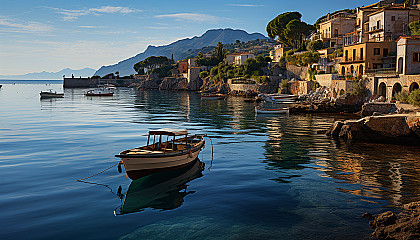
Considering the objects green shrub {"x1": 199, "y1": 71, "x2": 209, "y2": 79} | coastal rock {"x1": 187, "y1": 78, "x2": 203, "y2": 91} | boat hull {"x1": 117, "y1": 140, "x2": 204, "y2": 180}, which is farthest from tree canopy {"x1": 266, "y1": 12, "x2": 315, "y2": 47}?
boat hull {"x1": 117, "y1": 140, "x2": 204, "y2": 180}

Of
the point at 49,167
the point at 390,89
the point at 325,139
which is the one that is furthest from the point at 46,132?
the point at 390,89

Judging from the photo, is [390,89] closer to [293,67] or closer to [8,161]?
[293,67]

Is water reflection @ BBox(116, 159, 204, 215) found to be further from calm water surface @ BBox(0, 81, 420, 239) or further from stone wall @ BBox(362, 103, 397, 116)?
stone wall @ BBox(362, 103, 397, 116)

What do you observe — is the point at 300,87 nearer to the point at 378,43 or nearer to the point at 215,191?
the point at 378,43

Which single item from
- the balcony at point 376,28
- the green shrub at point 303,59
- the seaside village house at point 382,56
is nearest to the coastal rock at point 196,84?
the green shrub at point 303,59

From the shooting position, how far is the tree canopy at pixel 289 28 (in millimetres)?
106875

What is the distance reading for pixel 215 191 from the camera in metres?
20.0

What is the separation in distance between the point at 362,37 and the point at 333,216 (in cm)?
7063

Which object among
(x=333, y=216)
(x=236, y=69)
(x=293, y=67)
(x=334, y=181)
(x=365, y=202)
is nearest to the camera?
(x=333, y=216)

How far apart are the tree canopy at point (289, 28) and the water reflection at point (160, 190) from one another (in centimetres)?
9082

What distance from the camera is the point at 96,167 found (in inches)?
995

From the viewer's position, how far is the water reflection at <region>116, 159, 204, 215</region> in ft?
58.8

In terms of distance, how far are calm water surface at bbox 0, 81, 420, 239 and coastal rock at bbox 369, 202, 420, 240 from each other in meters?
0.61

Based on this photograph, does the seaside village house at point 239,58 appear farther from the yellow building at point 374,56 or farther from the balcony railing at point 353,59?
the yellow building at point 374,56
